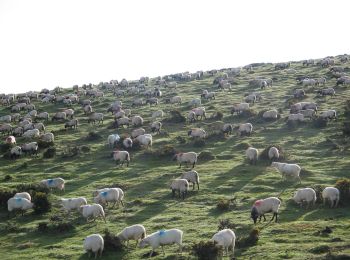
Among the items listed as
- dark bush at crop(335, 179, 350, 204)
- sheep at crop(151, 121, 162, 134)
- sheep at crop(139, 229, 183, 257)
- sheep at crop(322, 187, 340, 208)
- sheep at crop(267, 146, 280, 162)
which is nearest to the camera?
sheep at crop(139, 229, 183, 257)

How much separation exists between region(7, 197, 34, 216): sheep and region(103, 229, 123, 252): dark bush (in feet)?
30.0

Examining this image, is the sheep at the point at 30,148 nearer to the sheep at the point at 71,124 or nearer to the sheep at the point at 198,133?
the sheep at the point at 71,124

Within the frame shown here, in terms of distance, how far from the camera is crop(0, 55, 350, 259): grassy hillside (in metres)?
Result: 22.5

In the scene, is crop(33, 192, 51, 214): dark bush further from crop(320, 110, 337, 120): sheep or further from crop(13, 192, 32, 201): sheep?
crop(320, 110, 337, 120): sheep

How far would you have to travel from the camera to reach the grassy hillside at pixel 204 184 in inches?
886

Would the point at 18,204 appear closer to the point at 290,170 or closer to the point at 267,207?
the point at 267,207

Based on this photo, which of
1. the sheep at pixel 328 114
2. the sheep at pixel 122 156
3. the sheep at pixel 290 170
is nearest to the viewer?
the sheep at pixel 290 170

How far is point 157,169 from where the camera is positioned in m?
38.1

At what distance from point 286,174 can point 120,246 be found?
47.5ft

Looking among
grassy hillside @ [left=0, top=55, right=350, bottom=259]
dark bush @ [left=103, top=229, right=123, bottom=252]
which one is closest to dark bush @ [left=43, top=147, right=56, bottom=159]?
grassy hillside @ [left=0, top=55, right=350, bottom=259]

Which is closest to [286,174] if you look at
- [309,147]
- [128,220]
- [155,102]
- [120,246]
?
[309,147]

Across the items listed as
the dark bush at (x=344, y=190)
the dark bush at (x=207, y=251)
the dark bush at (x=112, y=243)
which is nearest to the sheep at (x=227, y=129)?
the dark bush at (x=344, y=190)

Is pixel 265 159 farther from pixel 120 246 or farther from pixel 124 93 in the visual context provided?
pixel 124 93

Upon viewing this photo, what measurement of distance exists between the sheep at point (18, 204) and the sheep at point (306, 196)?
645 inches
